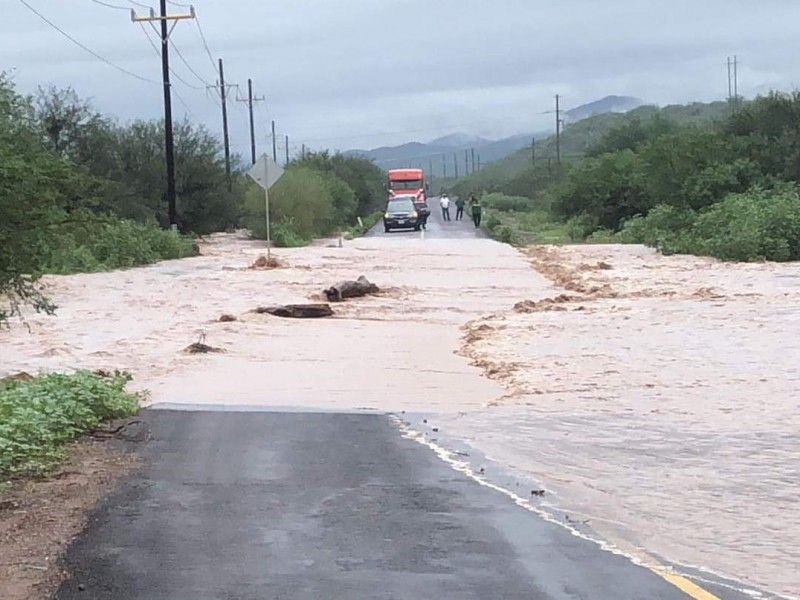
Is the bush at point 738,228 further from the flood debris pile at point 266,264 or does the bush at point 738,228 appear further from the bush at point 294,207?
the bush at point 294,207

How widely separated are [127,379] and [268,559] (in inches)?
321

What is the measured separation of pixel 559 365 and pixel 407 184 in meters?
67.9

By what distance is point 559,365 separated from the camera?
1869 centimetres

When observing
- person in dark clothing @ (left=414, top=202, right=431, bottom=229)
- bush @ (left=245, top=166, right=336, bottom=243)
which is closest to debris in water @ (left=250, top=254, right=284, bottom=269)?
bush @ (left=245, top=166, right=336, bottom=243)

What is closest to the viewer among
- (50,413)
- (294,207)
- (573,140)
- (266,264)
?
(50,413)

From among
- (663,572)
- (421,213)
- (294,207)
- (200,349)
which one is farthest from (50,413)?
(421,213)

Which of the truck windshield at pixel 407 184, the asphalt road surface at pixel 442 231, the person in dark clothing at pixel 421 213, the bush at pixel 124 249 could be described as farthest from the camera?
the truck windshield at pixel 407 184

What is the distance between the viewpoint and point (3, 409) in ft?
41.1

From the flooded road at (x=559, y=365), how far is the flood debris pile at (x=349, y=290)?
909mm

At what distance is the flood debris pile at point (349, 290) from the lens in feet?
98.8

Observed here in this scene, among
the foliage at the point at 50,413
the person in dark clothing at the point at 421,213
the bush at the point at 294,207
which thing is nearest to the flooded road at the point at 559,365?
the foliage at the point at 50,413

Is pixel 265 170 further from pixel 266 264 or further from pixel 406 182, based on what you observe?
pixel 406 182

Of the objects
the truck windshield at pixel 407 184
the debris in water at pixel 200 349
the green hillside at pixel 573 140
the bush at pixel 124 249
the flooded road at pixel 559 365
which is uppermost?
the green hillside at pixel 573 140

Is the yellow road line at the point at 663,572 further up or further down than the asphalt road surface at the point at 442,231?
further down
